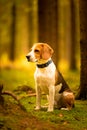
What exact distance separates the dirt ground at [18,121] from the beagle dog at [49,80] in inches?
48.0

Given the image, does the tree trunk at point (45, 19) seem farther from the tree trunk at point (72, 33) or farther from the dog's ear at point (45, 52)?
the dog's ear at point (45, 52)

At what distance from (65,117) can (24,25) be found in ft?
106

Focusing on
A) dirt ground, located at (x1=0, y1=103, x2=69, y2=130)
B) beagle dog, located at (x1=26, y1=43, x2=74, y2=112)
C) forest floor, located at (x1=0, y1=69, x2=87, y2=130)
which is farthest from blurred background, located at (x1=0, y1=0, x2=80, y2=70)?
dirt ground, located at (x1=0, y1=103, x2=69, y2=130)

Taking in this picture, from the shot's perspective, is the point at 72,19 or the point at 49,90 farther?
the point at 72,19

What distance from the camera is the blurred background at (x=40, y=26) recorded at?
64.8 ft

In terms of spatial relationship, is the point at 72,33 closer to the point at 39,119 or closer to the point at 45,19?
the point at 45,19

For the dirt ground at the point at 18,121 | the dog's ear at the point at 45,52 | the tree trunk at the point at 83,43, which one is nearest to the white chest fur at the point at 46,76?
the dog's ear at the point at 45,52

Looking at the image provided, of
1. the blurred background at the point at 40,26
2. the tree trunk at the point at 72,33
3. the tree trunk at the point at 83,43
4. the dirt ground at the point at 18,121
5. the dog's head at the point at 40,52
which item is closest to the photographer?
the dirt ground at the point at 18,121

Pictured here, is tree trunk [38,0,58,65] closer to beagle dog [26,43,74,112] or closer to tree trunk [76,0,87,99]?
tree trunk [76,0,87,99]

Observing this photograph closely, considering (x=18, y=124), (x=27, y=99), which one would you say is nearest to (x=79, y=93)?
(x=27, y=99)

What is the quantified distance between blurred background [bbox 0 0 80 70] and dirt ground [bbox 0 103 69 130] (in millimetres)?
10655

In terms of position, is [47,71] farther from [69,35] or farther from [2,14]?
[2,14]

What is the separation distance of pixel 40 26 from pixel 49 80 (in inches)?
399

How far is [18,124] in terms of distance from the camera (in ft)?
25.8
